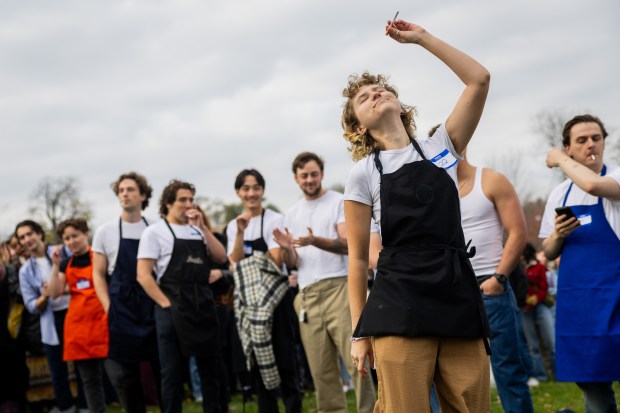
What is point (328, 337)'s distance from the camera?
5871 mm

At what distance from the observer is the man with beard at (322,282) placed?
572cm

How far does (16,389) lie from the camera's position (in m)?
8.56

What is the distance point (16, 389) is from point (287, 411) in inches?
168

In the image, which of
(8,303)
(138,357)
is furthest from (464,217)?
(8,303)

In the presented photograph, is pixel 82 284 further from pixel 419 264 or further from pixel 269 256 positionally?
pixel 419 264

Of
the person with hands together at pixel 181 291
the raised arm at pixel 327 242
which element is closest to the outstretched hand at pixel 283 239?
the raised arm at pixel 327 242

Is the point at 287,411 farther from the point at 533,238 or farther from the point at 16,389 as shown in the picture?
the point at 533,238

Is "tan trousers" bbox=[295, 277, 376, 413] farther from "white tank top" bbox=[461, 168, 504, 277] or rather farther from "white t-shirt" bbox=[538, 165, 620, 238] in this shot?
"white t-shirt" bbox=[538, 165, 620, 238]

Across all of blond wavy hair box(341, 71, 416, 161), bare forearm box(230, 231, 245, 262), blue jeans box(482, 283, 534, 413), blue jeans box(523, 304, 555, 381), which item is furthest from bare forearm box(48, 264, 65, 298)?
blue jeans box(523, 304, 555, 381)

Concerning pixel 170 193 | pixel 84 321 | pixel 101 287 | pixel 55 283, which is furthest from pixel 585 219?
pixel 55 283

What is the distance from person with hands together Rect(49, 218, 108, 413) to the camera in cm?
700

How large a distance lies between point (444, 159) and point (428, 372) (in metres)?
0.92

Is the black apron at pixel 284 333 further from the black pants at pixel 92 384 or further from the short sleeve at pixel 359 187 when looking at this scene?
the short sleeve at pixel 359 187

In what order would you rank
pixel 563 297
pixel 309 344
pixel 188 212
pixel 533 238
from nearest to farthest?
pixel 563 297
pixel 309 344
pixel 188 212
pixel 533 238
